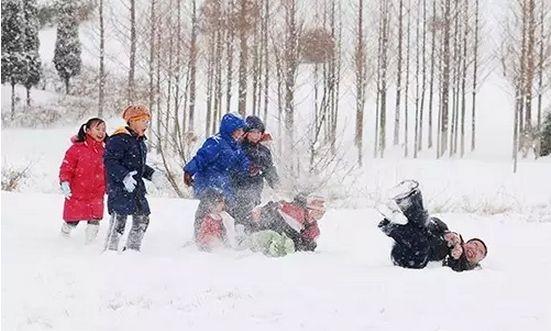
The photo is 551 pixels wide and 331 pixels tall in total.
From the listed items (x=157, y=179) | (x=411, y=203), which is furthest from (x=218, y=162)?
(x=411, y=203)

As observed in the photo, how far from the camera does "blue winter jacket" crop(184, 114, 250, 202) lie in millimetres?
6379

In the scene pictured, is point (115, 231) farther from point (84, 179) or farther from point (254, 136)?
point (254, 136)

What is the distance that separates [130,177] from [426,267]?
2535mm

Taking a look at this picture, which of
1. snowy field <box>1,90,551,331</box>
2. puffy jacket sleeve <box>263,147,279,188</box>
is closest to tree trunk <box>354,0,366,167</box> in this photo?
snowy field <box>1,90,551,331</box>

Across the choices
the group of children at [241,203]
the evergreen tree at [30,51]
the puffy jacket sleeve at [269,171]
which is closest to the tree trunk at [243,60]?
the evergreen tree at [30,51]

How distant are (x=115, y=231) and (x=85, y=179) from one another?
103 centimetres

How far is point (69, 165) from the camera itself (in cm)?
666

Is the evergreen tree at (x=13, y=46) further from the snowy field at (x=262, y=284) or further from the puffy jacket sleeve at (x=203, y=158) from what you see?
the puffy jacket sleeve at (x=203, y=158)

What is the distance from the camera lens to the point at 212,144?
6.40 meters

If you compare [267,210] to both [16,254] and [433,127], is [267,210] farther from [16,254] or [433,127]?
[433,127]

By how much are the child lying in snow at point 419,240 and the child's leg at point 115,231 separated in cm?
222

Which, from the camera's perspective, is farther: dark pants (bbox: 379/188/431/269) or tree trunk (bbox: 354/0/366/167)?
tree trunk (bbox: 354/0/366/167)

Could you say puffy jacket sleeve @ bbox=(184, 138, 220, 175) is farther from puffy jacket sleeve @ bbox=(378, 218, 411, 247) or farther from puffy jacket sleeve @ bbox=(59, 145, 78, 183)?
puffy jacket sleeve @ bbox=(378, 218, 411, 247)

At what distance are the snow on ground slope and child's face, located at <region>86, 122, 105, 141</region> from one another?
0.99m
